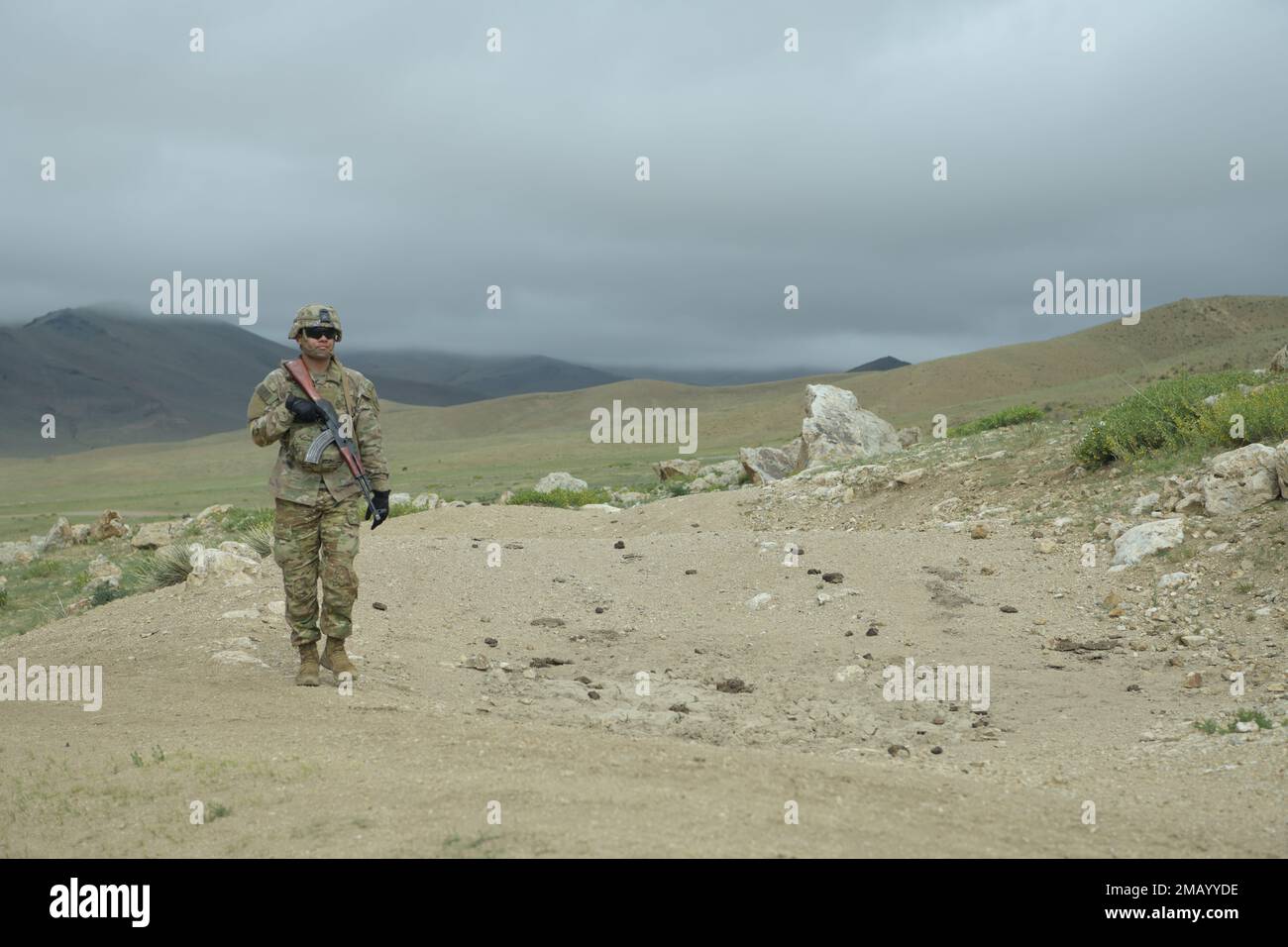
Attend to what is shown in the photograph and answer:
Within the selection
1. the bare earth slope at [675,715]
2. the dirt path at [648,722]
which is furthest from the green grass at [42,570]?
the dirt path at [648,722]

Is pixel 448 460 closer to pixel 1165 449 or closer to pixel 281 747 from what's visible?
pixel 1165 449

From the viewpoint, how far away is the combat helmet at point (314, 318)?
718cm

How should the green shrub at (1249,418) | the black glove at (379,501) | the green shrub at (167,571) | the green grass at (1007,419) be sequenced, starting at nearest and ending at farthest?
the black glove at (379,501)
the green shrub at (1249,418)
the green shrub at (167,571)
the green grass at (1007,419)

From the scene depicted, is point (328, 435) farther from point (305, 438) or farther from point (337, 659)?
point (337, 659)

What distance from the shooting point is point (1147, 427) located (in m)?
12.6

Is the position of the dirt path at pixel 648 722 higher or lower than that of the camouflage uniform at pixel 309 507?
lower

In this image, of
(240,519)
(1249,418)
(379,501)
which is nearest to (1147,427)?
(1249,418)

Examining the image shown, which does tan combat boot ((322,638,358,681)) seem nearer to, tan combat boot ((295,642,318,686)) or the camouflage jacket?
tan combat boot ((295,642,318,686))

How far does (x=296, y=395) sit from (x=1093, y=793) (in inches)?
209

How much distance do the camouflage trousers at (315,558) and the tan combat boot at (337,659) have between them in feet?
0.40

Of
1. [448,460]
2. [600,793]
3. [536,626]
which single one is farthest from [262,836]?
[448,460]

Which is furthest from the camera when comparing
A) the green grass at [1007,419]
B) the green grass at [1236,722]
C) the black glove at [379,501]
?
the green grass at [1007,419]

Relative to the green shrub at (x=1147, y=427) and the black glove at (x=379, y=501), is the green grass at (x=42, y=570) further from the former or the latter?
the green shrub at (x=1147, y=427)
